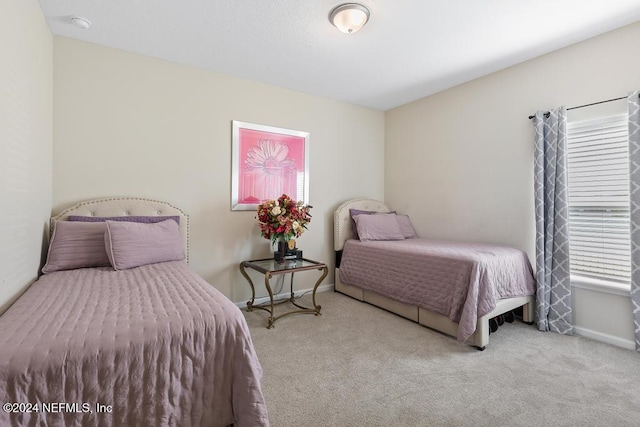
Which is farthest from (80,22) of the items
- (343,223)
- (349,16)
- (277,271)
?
(343,223)

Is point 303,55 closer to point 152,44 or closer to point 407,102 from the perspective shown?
point 152,44

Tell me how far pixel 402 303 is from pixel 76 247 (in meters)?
2.74

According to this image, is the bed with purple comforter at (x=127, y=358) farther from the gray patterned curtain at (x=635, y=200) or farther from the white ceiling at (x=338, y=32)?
the gray patterned curtain at (x=635, y=200)

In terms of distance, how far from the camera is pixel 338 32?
2.41 meters

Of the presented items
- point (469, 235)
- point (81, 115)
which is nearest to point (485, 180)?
point (469, 235)

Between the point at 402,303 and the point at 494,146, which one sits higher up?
the point at 494,146

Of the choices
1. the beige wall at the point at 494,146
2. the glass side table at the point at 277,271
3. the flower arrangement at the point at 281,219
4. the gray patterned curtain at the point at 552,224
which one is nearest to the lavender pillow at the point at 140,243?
the glass side table at the point at 277,271

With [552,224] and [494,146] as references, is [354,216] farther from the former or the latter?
[552,224]

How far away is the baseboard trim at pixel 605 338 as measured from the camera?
2296 millimetres

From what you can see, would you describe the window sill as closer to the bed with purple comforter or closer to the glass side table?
the glass side table

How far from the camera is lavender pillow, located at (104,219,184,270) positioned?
2.13 metres

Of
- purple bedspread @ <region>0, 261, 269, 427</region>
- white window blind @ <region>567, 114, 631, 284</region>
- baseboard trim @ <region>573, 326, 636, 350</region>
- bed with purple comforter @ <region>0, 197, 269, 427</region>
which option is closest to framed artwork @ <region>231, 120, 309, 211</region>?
bed with purple comforter @ <region>0, 197, 269, 427</region>

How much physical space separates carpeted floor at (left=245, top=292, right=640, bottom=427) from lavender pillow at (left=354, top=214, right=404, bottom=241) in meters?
1.16

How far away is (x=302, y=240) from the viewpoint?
145 inches
